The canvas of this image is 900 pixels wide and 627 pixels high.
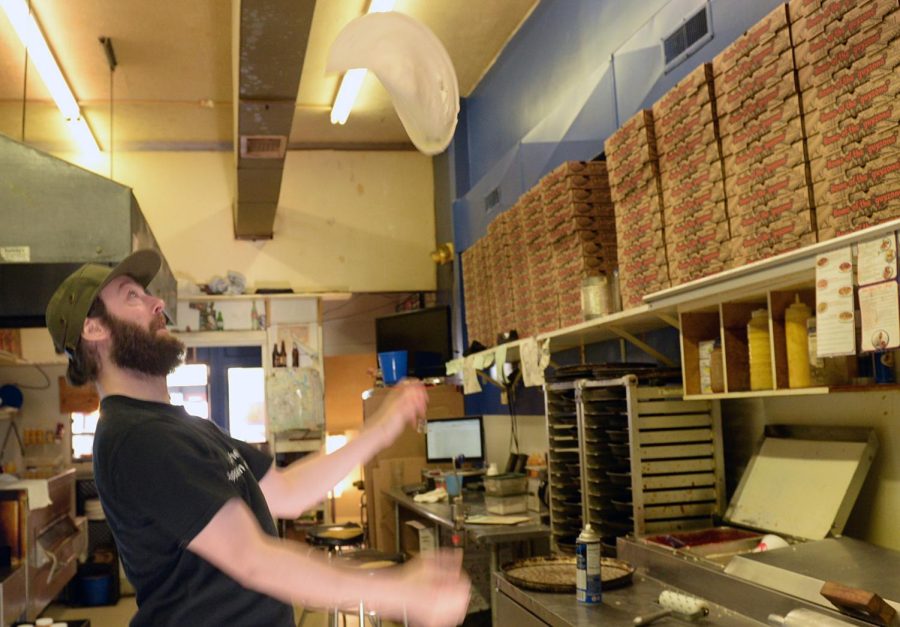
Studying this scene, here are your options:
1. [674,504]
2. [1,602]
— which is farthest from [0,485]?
[674,504]

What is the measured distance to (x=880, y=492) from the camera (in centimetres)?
270

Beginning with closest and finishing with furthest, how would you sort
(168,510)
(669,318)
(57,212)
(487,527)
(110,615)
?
(168,510) → (57,212) → (669,318) → (487,527) → (110,615)

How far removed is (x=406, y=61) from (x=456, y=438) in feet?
15.8

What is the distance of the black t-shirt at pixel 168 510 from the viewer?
170cm

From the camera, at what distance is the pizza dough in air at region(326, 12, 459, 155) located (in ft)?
7.95

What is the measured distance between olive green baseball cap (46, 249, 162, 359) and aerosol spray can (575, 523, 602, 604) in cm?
157

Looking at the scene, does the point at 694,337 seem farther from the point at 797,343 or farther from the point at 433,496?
the point at 433,496

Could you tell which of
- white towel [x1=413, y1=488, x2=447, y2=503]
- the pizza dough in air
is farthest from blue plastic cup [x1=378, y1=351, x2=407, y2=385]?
the pizza dough in air

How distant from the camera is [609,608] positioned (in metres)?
2.76

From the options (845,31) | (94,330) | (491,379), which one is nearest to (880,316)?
(845,31)

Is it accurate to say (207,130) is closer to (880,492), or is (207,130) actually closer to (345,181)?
(345,181)

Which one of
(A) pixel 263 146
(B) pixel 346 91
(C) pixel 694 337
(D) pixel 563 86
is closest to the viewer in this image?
(C) pixel 694 337

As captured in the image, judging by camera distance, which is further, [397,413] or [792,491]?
[792,491]

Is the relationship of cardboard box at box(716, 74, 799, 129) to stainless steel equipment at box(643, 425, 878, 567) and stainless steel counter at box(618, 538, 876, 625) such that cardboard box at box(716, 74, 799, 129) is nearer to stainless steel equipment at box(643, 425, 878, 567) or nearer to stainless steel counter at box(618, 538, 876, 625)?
stainless steel equipment at box(643, 425, 878, 567)
